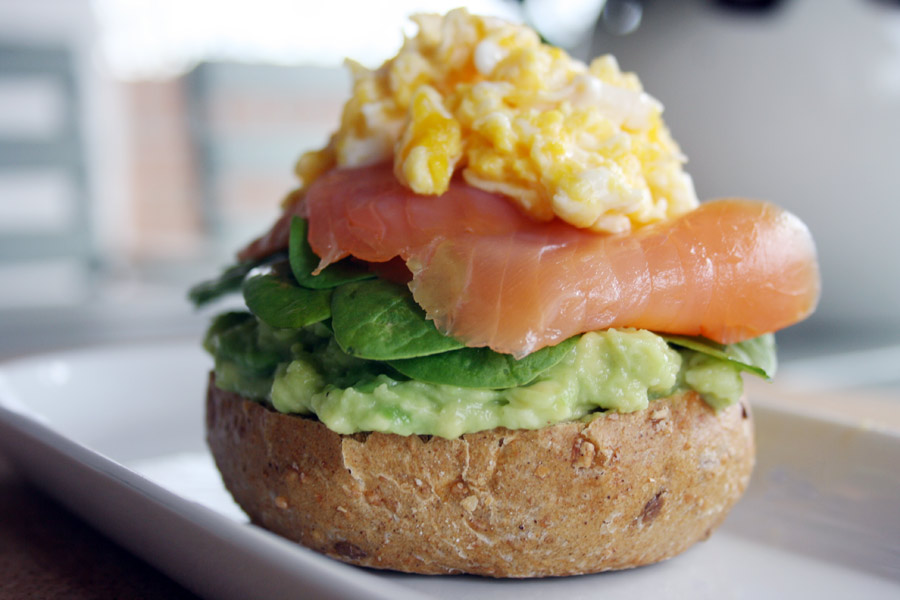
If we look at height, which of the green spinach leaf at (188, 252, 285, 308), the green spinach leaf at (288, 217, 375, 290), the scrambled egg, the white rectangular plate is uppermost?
the scrambled egg

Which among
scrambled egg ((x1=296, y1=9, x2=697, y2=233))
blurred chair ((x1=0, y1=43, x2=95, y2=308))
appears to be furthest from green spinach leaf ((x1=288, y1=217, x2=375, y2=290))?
blurred chair ((x1=0, y1=43, x2=95, y2=308))

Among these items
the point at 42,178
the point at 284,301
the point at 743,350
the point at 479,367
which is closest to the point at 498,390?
the point at 479,367

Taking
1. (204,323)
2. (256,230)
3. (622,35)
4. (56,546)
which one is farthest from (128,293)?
(56,546)

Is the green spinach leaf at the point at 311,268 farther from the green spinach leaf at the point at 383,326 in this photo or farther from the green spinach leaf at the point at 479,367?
the green spinach leaf at the point at 479,367

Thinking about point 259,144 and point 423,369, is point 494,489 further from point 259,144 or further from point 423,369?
point 259,144

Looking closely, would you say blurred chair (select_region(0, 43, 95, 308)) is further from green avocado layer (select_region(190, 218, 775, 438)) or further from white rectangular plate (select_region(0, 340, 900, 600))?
green avocado layer (select_region(190, 218, 775, 438))

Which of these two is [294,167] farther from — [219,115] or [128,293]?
[219,115]
